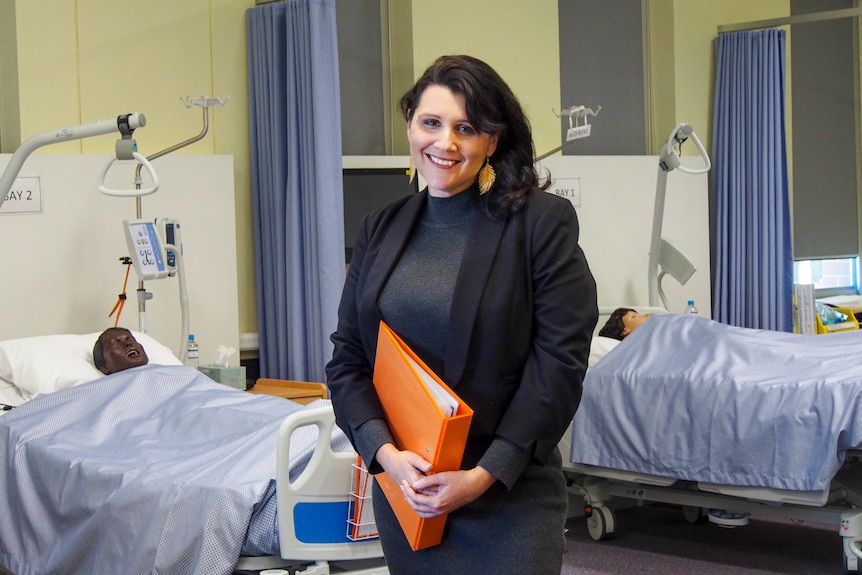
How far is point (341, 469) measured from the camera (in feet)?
7.66

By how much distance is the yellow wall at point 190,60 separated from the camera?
3.90 m

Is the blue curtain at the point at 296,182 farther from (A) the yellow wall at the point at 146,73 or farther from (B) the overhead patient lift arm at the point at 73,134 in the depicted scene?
(B) the overhead patient lift arm at the point at 73,134

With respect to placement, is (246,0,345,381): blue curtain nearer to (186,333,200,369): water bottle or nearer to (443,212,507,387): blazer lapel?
(186,333,200,369): water bottle

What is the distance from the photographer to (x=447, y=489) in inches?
48.1

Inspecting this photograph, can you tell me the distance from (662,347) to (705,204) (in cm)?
199

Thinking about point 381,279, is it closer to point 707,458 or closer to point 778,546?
point 707,458

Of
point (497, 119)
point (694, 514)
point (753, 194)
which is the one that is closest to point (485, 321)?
point (497, 119)

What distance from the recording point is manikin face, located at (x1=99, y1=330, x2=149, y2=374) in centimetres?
339

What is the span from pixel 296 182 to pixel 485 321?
2.84 metres

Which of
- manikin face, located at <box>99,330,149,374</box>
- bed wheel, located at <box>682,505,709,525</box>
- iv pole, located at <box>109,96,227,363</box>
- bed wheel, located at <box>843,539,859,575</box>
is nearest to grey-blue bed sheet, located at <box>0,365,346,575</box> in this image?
manikin face, located at <box>99,330,149,374</box>

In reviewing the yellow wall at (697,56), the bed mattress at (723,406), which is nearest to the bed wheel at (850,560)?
the bed mattress at (723,406)

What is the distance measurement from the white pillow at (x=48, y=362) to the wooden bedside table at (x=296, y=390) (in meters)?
0.47

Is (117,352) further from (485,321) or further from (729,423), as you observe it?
(485,321)

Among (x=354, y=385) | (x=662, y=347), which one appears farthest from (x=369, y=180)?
(x=354, y=385)
